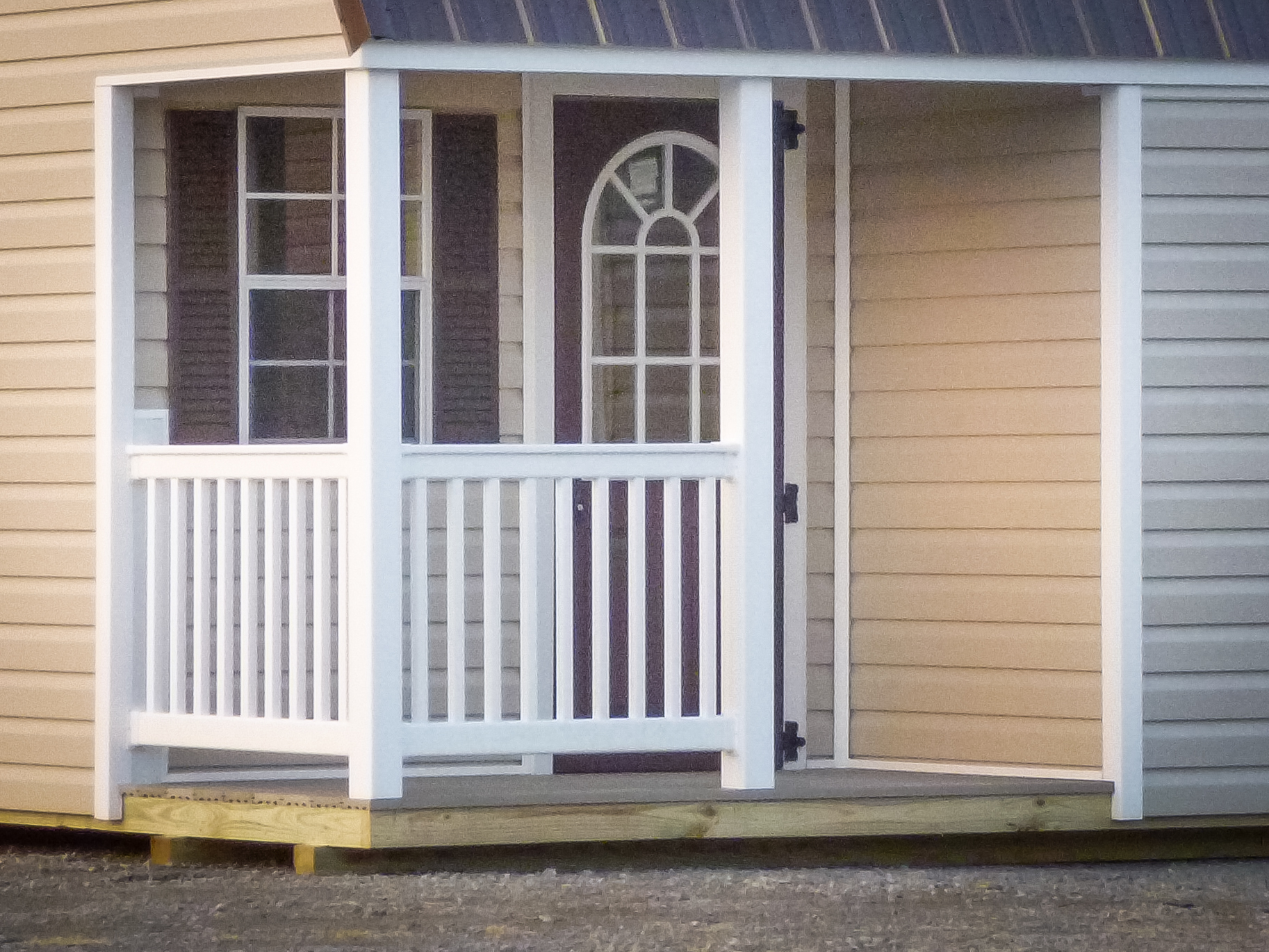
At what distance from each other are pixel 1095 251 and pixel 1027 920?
2246mm

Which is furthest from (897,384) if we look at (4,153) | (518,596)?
(4,153)

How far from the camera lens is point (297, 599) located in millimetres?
5945

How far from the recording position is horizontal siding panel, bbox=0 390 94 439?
20.5ft

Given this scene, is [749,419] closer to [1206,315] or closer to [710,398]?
[710,398]

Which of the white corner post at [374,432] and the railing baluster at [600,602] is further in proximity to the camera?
the railing baluster at [600,602]

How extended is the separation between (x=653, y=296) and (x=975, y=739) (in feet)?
6.36

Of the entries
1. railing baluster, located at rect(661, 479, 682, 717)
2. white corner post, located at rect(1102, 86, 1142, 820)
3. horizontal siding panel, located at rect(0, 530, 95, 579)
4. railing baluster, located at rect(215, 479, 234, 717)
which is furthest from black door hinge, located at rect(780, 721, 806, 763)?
horizontal siding panel, located at rect(0, 530, 95, 579)

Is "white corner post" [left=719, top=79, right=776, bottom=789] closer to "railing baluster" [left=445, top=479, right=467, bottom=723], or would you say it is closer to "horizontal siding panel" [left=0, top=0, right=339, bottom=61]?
"railing baluster" [left=445, top=479, right=467, bottom=723]

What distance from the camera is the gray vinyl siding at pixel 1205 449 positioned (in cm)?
618

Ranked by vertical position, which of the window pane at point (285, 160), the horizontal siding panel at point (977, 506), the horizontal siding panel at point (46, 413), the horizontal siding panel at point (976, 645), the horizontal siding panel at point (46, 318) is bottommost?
the horizontal siding panel at point (976, 645)

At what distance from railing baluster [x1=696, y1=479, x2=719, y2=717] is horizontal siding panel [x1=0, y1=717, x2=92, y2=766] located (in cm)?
205

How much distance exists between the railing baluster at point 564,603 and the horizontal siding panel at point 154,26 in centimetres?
161

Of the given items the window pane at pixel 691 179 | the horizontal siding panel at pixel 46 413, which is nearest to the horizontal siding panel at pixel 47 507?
the horizontal siding panel at pixel 46 413

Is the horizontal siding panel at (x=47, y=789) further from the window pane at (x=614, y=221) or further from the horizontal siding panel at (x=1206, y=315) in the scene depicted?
the horizontal siding panel at (x=1206, y=315)
